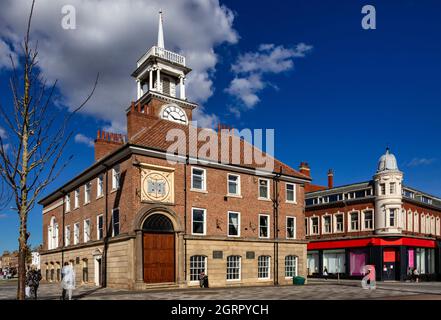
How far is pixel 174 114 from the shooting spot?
37.5m

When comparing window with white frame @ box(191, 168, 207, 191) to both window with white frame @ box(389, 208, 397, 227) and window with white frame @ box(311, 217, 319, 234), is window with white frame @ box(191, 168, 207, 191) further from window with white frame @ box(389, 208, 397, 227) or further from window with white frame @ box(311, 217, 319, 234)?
window with white frame @ box(311, 217, 319, 234)

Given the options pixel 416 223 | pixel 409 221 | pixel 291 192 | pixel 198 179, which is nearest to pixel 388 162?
pixel 409 221

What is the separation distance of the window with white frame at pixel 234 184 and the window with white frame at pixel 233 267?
5.06 m

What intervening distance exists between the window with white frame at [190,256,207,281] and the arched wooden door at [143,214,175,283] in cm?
173

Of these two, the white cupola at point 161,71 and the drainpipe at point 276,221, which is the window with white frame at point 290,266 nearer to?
the drainpipe at point 276,221

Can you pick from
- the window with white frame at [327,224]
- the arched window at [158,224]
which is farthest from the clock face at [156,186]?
the window with white frame at [327,224]

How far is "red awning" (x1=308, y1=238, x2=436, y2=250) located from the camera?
43562mm

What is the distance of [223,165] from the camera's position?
31.0 metres

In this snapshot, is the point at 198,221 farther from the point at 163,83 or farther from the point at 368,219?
the point at 368,219

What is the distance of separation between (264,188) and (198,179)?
22.5ft

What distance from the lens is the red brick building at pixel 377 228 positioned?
142 feet
